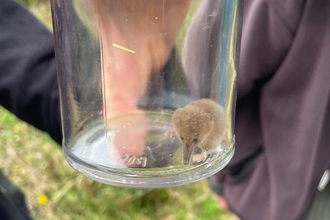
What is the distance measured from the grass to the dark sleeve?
624 millimetres

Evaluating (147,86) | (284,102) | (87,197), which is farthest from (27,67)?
(87,197)

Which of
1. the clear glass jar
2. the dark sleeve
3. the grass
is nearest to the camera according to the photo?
the clear glass jar

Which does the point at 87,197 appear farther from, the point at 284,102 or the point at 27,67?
the point at 284,102

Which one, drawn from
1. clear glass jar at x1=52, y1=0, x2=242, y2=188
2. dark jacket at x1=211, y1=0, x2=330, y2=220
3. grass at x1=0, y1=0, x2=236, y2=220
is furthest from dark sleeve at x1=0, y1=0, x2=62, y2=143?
grass at x1=0, y1=0, x2=236, y2=220

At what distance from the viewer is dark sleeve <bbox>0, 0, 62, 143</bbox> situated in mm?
832

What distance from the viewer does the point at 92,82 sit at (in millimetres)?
653

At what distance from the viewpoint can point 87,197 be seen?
144cm

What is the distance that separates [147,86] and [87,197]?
0.90m

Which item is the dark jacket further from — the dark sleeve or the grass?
the grass

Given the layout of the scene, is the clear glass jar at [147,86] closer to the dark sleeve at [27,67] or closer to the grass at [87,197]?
the dark sleeve at [27,67]

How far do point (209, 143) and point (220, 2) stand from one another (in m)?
0.19

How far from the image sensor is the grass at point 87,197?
4.67 feet

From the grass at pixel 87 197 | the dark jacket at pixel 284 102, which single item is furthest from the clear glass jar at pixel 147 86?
the grass at pixel 87 197

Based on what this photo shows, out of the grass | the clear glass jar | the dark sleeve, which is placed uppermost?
the clear glass jar
